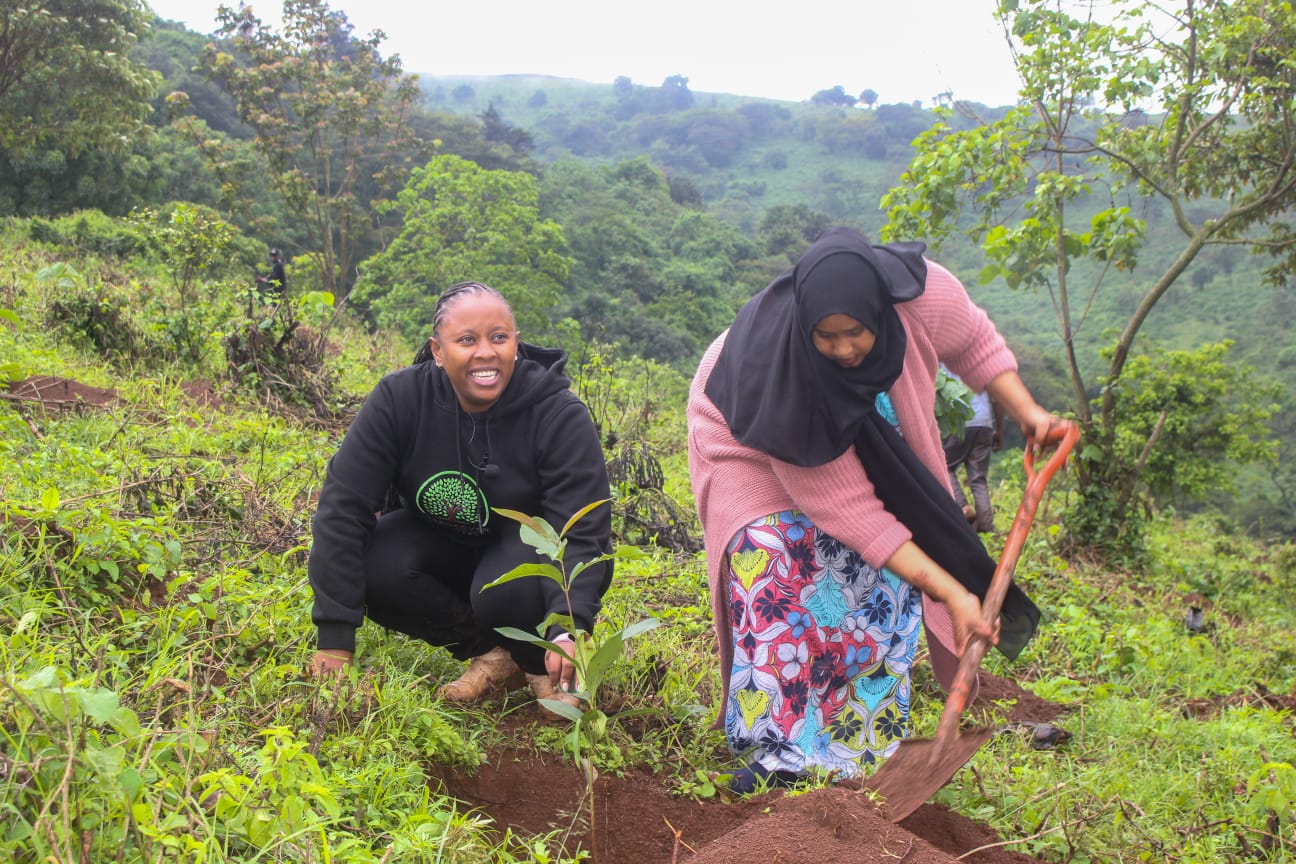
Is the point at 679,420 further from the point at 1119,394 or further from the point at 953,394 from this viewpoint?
the point at 953,394

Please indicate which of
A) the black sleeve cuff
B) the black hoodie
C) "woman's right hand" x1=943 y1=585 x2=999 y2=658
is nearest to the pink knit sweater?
"woman's right hand" x1=943 y1=585 x2=999 y2=658

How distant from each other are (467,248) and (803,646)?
827 inches

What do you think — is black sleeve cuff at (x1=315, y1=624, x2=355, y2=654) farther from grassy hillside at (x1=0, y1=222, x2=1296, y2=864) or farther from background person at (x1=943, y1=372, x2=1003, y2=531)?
background person at (x1=943, y1=372, x2=1003, y2=531)

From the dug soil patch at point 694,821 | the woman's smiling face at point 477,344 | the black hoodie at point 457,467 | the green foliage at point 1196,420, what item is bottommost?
the green foliage at point 1196,420

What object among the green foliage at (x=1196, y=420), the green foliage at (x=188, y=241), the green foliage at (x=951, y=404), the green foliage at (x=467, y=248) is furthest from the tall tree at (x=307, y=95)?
the green foliage at (x=951, y=404)

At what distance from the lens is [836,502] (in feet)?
8.13

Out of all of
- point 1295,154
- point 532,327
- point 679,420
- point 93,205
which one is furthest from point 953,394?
point 93,205

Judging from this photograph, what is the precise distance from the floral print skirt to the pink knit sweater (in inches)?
2.4

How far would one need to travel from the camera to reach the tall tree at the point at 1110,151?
20.2 feet

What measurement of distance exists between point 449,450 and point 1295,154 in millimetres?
6348

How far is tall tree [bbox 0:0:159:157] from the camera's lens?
1534 cm

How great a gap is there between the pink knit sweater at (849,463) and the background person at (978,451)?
331cm

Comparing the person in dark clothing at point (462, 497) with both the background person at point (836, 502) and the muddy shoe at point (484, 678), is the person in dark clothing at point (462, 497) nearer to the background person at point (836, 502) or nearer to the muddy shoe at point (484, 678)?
the muddy shoe at point (484, 678)

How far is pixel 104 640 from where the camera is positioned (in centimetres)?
233
